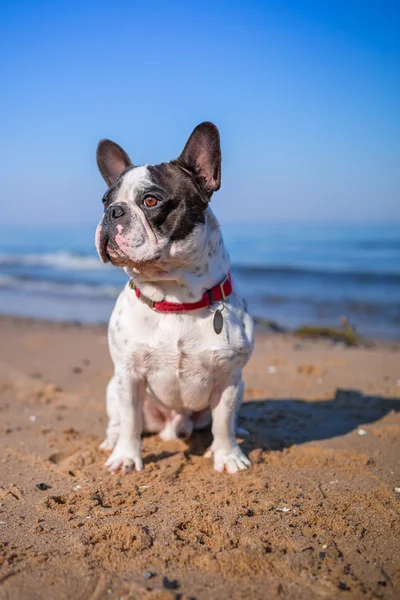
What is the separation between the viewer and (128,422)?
3.86 metres

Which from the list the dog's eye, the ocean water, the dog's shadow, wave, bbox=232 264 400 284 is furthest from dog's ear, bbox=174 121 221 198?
wave, bbox=232 264 400 284

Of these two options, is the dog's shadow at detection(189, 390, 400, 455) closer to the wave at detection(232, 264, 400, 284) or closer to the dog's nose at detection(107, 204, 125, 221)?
the dog's nose at detection(107, 204, 125, 221)

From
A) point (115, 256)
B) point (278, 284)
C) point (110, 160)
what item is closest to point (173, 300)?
point (115, 256)

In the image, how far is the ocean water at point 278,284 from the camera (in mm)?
11289

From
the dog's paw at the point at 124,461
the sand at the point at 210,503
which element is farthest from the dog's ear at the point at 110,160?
the sand at the point at 210,503

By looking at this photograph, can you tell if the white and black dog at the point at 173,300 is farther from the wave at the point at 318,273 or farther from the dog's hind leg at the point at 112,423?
the wave at the point at 318,273

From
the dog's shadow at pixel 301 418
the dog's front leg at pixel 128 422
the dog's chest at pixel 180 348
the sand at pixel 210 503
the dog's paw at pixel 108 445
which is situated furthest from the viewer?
the dog's shadow at pixel 301 418

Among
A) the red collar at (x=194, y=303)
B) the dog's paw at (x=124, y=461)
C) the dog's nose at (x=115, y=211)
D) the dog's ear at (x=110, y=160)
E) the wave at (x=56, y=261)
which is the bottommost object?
the wave at (x=56, y=261)

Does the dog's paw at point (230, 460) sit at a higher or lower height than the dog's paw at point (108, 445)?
higher

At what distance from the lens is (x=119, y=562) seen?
8.29ft

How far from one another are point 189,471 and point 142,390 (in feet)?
2.09

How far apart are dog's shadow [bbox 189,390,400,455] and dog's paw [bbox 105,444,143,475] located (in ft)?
1.66

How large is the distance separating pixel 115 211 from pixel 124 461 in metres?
1.72

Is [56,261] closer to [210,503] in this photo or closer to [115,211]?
[115,211]
